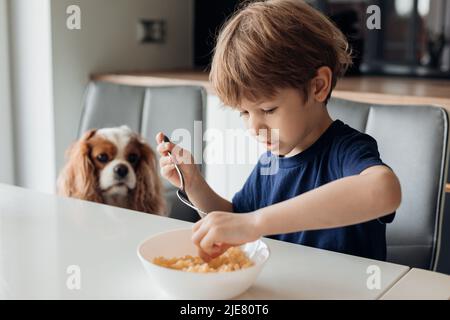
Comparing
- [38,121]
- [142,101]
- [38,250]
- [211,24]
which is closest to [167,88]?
[142,101]

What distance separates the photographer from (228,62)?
3.27 feet

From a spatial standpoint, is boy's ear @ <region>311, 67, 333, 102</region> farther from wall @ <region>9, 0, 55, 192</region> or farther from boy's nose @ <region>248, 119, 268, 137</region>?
wall @ <region>9, 0, 55, 192</region>

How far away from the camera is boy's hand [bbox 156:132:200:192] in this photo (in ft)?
3.41

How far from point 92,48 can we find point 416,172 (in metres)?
1.41

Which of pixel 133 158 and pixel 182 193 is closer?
pixel 182 193

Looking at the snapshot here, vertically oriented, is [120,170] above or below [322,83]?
below

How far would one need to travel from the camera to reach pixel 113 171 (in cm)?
158

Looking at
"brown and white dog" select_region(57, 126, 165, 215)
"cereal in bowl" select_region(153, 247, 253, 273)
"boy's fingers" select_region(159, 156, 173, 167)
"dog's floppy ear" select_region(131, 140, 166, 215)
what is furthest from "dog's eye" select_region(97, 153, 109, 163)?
"cereal in bowl" select_region(153, 247, 253, 273)

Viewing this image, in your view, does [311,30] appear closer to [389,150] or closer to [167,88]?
[389,150]

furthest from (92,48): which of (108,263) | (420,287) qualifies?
(420,287)

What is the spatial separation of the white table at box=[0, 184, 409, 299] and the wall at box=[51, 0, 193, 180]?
1100mm

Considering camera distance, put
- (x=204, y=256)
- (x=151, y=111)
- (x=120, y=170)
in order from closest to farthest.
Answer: (x=204, y=256)
(x=120, y=170)
(x=151, y=111)

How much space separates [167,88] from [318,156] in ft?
2.82

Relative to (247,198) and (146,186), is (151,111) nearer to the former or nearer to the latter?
(146,186)
